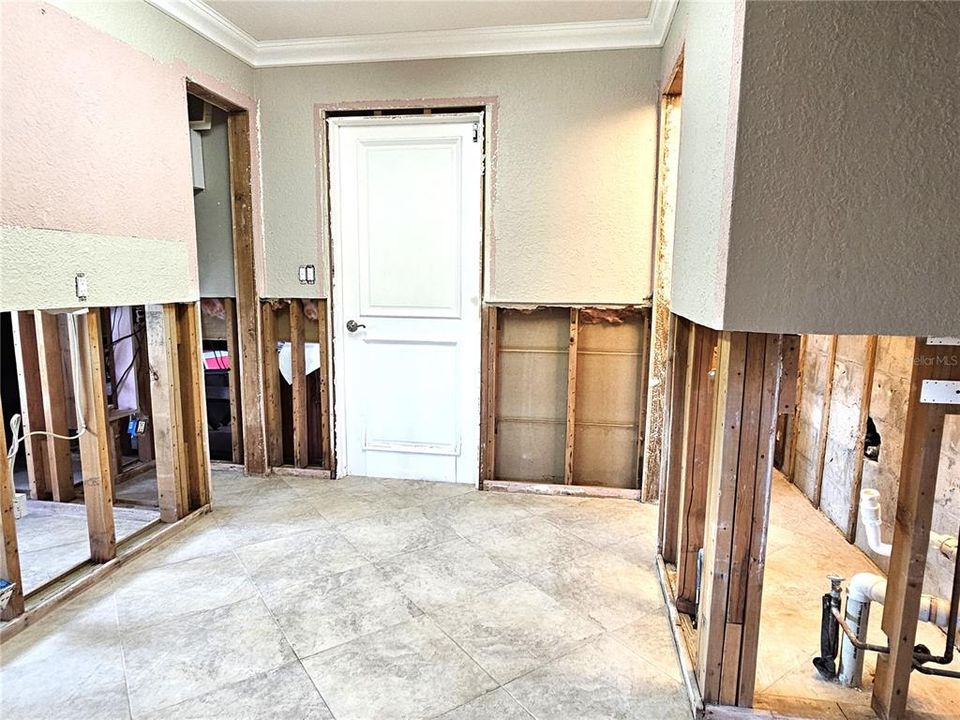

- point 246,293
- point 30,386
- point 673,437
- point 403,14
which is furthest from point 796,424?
point 30,386

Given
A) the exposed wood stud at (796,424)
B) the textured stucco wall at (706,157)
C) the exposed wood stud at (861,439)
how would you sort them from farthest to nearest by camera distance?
the exposed wood stud at (796,424), the exposed wood stud at (861,439), the textured stucco wall at (706,157)

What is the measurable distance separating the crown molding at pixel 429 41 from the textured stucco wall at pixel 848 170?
1698 mm

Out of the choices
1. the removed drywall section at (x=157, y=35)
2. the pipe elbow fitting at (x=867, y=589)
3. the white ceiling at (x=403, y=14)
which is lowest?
the pipe elbow fitting at (x=867, y=589)

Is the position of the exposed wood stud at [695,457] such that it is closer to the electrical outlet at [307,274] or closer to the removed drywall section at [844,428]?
the removed drywall section at [844,428]

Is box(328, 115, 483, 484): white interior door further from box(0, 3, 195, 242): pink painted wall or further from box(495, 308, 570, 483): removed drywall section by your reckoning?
box(0, 3, 195, 242): pink painted wall

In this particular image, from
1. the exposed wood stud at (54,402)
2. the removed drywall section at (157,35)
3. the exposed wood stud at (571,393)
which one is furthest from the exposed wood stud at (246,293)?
the exposed wood stud at (571,393)

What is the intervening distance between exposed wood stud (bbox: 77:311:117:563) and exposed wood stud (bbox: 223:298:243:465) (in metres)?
1.23

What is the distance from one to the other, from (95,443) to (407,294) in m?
1.77

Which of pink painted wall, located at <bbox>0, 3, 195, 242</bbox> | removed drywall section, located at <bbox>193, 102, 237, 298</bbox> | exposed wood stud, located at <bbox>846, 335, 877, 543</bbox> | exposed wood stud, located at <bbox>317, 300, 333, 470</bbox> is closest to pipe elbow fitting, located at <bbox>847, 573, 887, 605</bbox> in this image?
exposed wood stud, located at <bbox>846, 335, 877, 543</bbox>

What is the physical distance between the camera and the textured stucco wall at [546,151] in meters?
2.94

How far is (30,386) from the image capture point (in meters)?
2.91

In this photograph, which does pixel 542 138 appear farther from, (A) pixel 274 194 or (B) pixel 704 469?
(B) pixel 704 469

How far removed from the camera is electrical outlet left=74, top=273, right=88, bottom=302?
2.07 m

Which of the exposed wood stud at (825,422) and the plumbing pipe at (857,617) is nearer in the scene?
the plumbing pipe at (857,617)
